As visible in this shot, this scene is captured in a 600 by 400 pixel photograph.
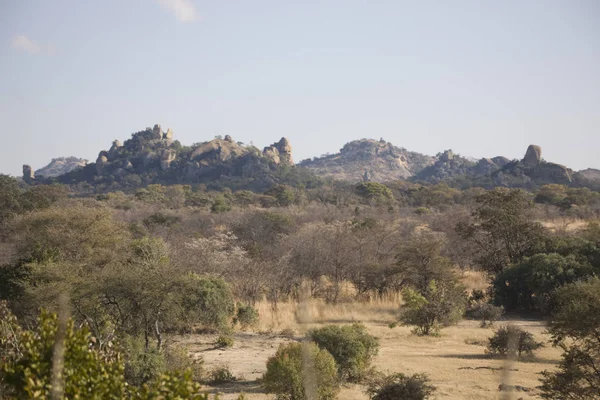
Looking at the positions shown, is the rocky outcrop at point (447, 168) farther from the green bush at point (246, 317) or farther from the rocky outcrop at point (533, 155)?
the green bush at point (246, 317)

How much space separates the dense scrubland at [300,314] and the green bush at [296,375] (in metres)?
0.04

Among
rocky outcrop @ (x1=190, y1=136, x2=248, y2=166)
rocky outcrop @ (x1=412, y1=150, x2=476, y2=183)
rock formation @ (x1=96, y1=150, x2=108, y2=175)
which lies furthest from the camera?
rocky outcrop @ (x1=412, y1=150, x2=476, y2=183)

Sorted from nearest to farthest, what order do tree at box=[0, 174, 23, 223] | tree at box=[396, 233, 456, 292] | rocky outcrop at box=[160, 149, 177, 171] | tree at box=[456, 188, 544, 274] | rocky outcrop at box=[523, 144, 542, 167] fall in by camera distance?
1. tree at box=[396, 233, 456, 292]
2. tree at box=[456, 188, 544, 274]
3. tree at box=[0, 174, 23, 223]
4. rocky outcrop at box=[523, 144, 542, 167]
5. rocky outcrop at box=[160, 149, 177, 171]

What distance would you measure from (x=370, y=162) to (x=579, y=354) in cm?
16171

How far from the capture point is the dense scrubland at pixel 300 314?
5.70m

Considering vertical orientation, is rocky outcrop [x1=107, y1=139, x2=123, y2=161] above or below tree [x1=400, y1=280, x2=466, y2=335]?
above

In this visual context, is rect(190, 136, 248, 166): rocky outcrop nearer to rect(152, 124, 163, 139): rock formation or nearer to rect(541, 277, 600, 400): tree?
rect(152, 124, 163, 139): rock formation

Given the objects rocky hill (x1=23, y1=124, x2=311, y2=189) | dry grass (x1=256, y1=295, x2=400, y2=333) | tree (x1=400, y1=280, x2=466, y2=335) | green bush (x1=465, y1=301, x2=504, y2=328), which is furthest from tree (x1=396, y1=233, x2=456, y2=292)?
rocky hill (x1=23, y1=124, x2=311, y2=189)

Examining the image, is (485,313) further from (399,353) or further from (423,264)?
(399,353)

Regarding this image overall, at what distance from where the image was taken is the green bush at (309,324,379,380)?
1276 cm

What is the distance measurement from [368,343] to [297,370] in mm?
3668

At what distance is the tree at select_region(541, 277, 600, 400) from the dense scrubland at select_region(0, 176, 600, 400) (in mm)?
34

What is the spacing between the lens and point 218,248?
32.0 m

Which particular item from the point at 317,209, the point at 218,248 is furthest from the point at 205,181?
the point at 218,248
